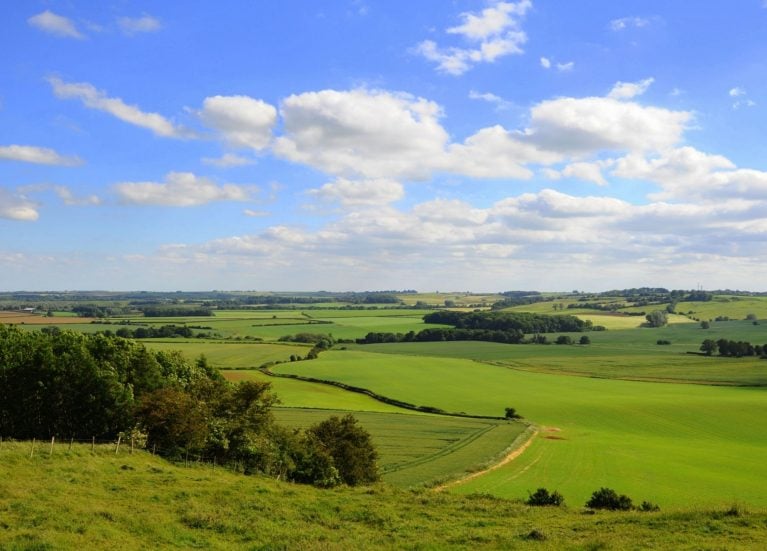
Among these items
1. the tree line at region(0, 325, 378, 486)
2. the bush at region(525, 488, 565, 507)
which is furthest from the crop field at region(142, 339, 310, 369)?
the bush at region(525, 488, 565, 507)

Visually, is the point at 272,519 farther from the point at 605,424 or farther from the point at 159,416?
the point at 605,424

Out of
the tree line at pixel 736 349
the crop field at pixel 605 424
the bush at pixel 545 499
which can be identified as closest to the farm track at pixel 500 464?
the crop field at pixel 605 424

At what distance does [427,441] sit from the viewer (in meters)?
57.6

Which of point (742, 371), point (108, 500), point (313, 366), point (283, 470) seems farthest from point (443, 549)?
point (742, 371)

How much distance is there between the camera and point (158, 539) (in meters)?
18.7

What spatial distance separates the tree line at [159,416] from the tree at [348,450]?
0.07 metres

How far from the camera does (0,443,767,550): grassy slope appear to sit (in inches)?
736

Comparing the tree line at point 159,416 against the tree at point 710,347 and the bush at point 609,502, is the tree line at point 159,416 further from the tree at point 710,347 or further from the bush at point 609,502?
the tree at point 710,347

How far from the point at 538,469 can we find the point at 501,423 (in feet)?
79.1

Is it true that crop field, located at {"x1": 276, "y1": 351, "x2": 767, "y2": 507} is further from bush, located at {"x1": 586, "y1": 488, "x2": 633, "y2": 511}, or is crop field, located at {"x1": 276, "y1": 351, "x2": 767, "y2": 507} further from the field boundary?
bush, located at {"x1": 586, "y1": 488, "x2": 633, "y2": 511}

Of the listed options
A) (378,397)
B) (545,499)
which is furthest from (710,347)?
(545,499)

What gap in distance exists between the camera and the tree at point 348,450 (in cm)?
3959

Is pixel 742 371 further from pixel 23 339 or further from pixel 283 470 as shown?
pixel 23 339

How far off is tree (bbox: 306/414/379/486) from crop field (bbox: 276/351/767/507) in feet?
22.2
